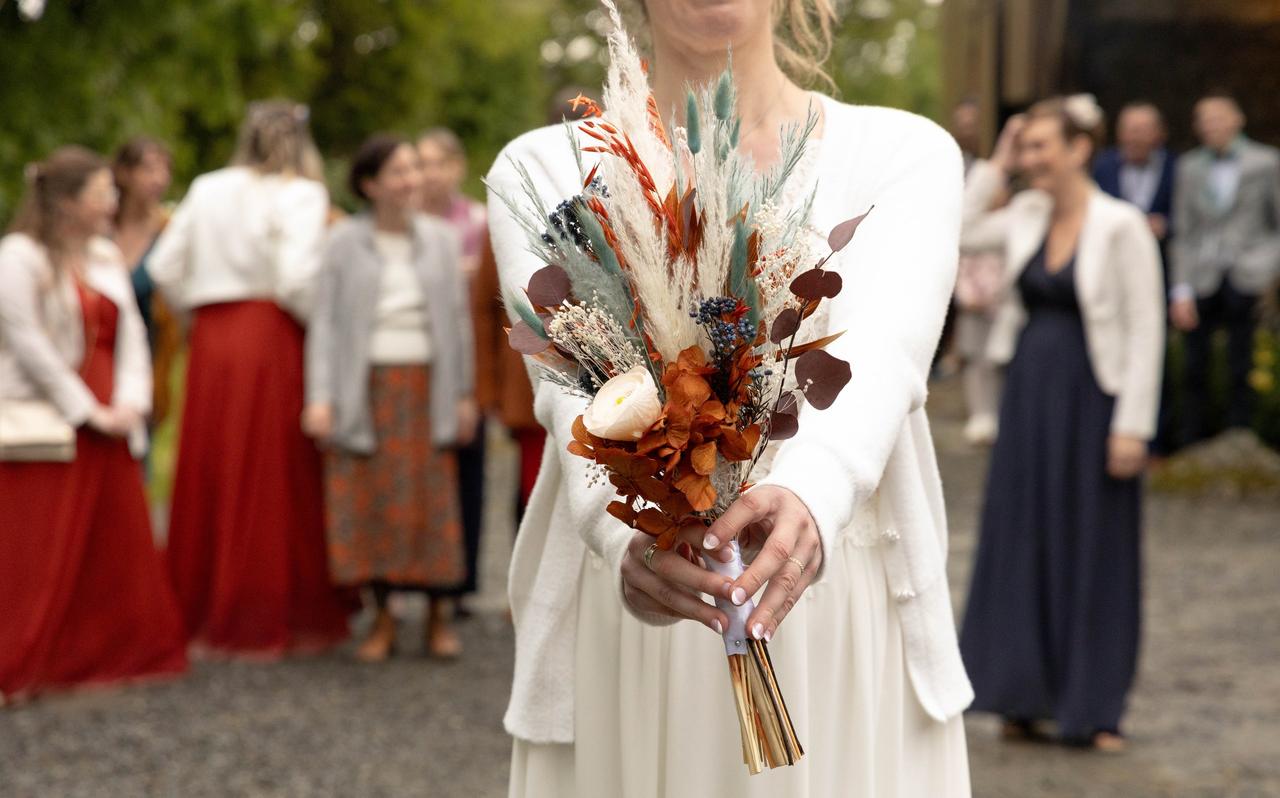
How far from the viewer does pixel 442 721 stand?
7.31 metres

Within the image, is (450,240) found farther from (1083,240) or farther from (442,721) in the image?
(1083,240)

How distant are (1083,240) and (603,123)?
16.6ft

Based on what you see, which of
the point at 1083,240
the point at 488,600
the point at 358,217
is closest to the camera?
the point at 1083,240

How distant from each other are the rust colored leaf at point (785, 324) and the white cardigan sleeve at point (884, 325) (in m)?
0.21

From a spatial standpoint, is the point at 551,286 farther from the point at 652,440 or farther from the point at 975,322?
the point at 975,322

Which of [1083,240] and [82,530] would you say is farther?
[82,530]

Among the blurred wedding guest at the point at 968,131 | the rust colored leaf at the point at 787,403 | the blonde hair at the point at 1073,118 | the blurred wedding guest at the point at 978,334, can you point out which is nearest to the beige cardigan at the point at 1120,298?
the blonde hair at the point at 1073,118

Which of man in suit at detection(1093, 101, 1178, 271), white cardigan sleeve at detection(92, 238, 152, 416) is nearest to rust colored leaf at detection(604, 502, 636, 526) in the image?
white cardigan sleeve at detection(92, 238, 152, 416)

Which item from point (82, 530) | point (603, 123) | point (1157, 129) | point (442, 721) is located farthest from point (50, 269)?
point (1157, 129)

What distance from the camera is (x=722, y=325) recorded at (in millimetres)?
2020

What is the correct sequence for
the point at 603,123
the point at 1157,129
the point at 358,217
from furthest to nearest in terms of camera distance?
the point at 1157,129 → the point at 358,217 → the point at 603,123

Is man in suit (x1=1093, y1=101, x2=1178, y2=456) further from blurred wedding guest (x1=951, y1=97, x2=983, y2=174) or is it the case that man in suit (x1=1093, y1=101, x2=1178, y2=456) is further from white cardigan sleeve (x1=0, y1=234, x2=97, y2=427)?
white cardigan sleeve (x1=0, y1=234, x2=97, y2=427)

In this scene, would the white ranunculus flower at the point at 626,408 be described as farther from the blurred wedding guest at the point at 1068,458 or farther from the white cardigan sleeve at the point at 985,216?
the white cardigan sleeve at the point at 985,216

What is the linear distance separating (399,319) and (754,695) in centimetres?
650
